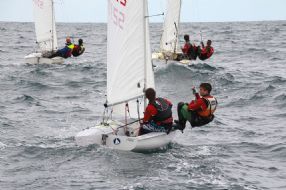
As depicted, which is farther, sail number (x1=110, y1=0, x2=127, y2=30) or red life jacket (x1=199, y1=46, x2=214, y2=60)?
red life jacket (x1=199, y1=46, x2=214, y2=60)

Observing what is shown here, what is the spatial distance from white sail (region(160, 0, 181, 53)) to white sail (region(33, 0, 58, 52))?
630 cm

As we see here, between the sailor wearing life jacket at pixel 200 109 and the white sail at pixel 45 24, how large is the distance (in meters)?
20.5

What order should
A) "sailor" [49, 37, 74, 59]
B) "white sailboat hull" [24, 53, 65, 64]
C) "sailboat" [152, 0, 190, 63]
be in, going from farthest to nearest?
1. "sailboat" [152, 0, 190, 63]
2. "white sailboat hull" [24, 53, 65, 64]
3. "sailor" [49, 37, 74, 59]

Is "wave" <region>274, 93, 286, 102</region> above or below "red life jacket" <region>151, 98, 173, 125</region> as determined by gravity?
below

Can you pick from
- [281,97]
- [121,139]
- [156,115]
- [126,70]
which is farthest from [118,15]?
[281,97]

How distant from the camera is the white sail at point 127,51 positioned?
1241 centimetres

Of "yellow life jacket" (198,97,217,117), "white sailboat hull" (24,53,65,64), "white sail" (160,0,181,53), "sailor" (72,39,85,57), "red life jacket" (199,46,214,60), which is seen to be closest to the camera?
"yellow life jacket" (198,97,217,117)

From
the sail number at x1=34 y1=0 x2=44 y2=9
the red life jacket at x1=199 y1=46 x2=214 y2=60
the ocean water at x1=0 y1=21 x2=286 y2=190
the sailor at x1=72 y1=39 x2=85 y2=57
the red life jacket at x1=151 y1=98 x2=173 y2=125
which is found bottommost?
the ocean water at x1=0 y1=21 x2=286 y2=190

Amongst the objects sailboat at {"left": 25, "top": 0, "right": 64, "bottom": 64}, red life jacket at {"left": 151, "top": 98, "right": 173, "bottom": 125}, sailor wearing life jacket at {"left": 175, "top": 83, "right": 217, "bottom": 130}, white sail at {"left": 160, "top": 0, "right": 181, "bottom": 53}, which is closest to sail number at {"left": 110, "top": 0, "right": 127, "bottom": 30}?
red life jacket at {"left": 151, "top": 98, "right": 173, "bottom": 125}

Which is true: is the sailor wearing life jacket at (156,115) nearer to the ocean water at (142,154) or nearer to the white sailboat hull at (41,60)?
the ocean water at (142,154)

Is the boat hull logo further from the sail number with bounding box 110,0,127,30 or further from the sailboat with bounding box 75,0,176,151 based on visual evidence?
the sail number with bounding box 110,0,127,30

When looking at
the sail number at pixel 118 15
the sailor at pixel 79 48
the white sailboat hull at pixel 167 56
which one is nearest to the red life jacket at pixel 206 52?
the white sailboat hull at pixel 167 56

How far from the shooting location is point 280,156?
41.0 feet

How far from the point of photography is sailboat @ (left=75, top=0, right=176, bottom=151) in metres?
12.3
